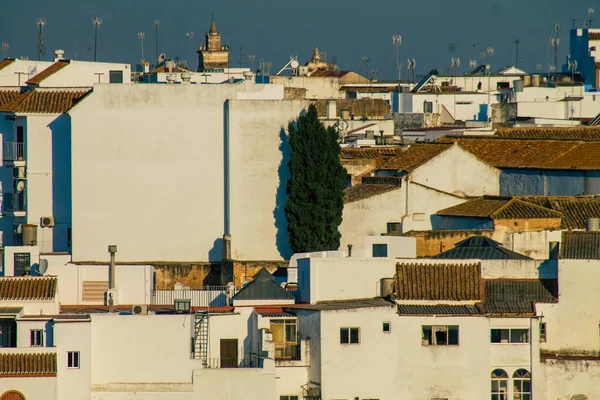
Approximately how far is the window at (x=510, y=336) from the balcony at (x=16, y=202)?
26.5m

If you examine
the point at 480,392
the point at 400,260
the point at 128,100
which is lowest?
the point at 480,392

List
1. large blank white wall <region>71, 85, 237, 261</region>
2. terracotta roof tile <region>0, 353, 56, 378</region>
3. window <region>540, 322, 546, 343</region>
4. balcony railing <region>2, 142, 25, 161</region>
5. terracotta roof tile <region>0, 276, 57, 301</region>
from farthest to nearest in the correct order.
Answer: balcony railing <region>2, 142, 25, 161</region> < large blank white wall <region>71, 85, 237, 261</region> < terracotta roof tile <region>0, 276, 57, 301</region> < window <region>540, 322, 546, 343</region> < terracotta roof tile <region>0, 353, 56, 378</region>

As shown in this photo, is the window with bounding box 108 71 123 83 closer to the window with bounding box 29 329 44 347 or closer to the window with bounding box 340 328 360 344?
the window with bounding box 29 329 44 347

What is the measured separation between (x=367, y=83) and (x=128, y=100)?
218ft

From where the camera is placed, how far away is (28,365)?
5103cm

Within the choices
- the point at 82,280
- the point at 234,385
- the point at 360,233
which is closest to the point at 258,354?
the point at 234,385

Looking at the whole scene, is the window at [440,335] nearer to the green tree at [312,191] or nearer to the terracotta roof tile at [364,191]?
the green tree at [312,191]

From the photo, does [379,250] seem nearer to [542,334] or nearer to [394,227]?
[394,227]

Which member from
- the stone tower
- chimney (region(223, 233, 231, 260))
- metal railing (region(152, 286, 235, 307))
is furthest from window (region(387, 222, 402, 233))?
the stone tower

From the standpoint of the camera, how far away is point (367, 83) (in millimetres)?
133625

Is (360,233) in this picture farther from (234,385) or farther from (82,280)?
(234,385)

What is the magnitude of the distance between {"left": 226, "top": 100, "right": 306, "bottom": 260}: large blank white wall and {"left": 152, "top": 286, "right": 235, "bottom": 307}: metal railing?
603 cm

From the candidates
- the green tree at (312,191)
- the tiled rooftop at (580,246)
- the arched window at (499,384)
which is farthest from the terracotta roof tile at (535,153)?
the arched window at (499,384)

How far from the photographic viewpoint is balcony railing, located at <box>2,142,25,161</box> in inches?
2872
